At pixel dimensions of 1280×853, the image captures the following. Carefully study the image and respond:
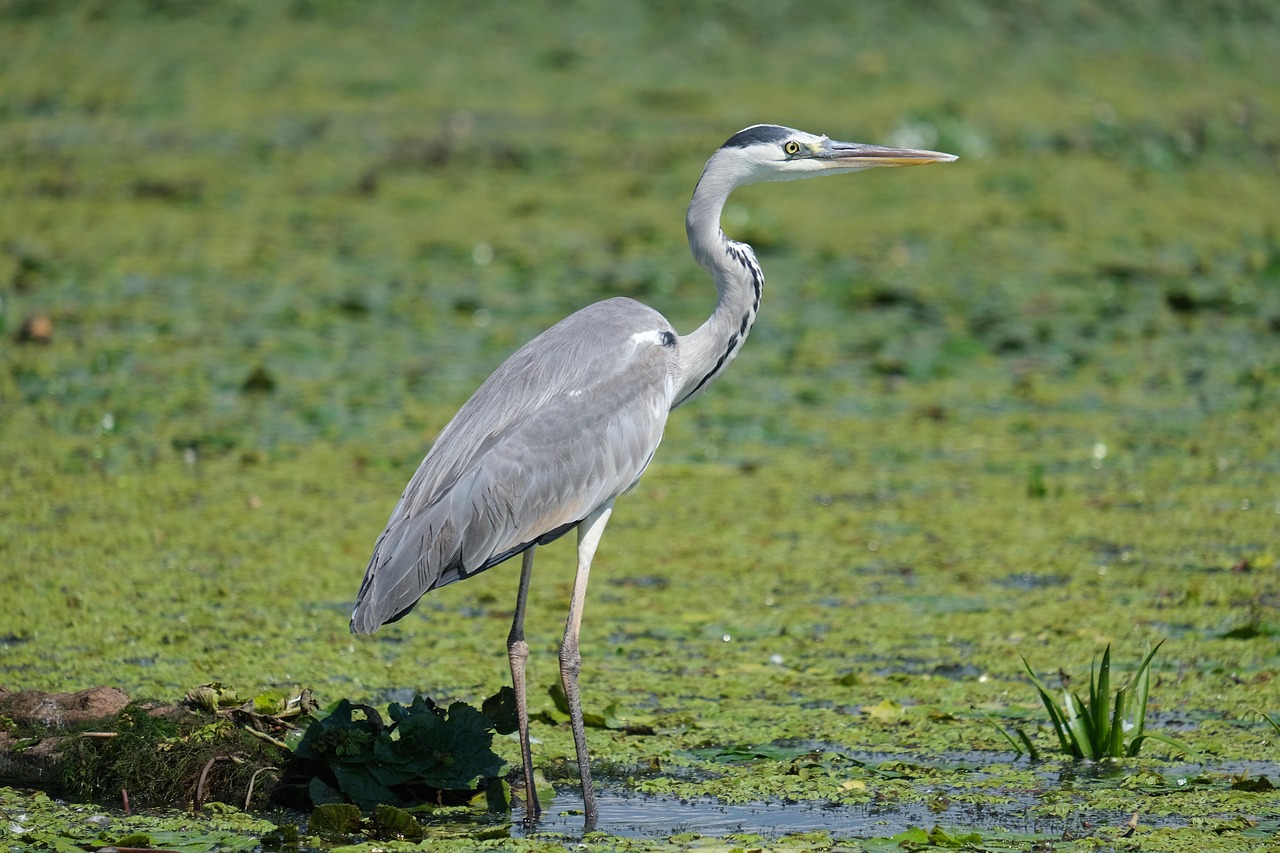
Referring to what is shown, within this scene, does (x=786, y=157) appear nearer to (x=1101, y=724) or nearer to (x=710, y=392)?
(x=1101, y=724)

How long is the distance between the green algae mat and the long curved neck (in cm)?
106

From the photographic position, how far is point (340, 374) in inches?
340

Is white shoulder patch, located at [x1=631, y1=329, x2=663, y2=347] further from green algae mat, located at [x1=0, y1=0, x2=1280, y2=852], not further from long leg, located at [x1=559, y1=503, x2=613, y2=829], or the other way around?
green algae mat, located at [x1=0, y1=0, x2=1280, y2=852]

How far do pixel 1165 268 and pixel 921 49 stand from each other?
590cm

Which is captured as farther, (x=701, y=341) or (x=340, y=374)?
(x=340, y=374)

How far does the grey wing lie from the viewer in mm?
4191

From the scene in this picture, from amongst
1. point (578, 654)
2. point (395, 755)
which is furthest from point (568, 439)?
point (395, 755)

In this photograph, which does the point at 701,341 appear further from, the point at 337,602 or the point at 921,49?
the point at 921,49

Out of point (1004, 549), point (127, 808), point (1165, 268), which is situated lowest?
point (127, 808)

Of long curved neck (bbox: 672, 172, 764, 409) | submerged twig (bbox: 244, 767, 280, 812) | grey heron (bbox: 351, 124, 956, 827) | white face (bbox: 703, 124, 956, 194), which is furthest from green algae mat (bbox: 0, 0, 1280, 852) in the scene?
white face (bbox: 703, 124, 956, 194)

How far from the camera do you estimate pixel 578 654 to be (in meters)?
4.27

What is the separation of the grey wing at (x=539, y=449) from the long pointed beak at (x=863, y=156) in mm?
736

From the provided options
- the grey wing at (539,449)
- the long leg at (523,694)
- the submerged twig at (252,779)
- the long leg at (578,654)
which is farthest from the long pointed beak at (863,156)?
the submerged twig at (252,779)

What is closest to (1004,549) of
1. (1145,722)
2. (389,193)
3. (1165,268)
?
(1145,722)
